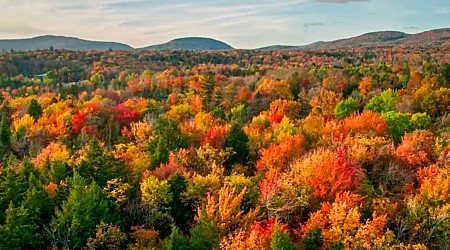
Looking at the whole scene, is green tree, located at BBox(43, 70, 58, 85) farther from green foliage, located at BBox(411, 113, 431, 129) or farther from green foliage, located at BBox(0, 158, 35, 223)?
green foliage, located at BBox(411, 113, 431, 129)

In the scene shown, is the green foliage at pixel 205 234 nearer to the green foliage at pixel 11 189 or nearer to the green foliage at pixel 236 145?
the green foliage at pixel 236 145

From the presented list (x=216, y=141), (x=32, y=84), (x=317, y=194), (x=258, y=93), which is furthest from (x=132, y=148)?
(x=32, y=84)

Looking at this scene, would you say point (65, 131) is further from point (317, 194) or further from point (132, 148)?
point (317, 194)

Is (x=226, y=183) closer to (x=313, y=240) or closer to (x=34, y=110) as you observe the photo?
(x=313, y=240)

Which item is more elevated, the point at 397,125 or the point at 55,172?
the point at 397,125

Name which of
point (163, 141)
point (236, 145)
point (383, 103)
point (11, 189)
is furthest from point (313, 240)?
point (383, 103)
